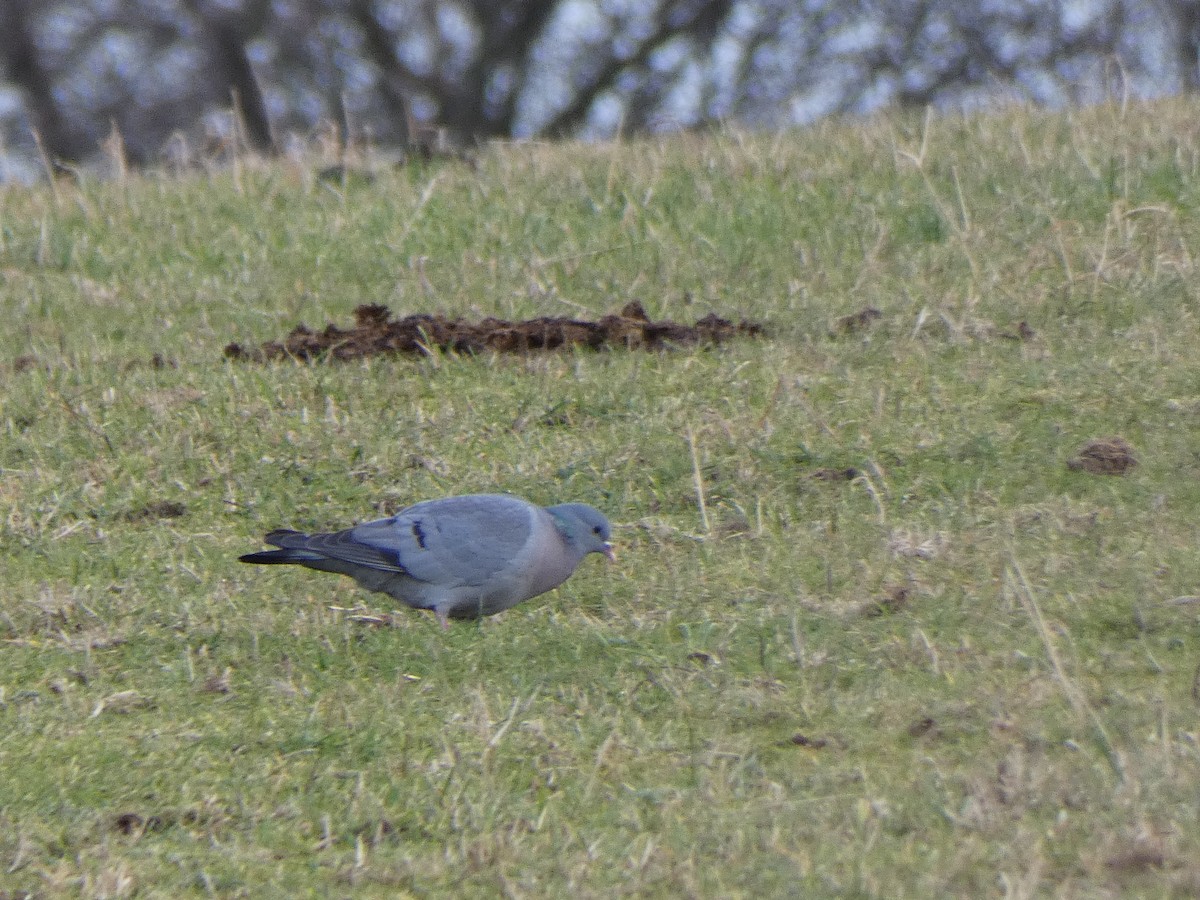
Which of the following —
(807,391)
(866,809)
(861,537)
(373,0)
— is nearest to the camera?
(866,809)

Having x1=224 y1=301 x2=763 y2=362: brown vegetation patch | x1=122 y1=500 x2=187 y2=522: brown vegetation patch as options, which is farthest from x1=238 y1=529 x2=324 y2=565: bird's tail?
x1=224 y1=301 x2=763 y2=362: brown vegetation patch

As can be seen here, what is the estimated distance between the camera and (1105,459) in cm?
584

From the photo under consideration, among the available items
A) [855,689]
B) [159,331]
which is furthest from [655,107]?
[855,689]

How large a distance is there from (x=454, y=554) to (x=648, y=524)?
0.99m

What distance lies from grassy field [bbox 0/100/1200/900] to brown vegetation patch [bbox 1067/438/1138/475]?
0.07m

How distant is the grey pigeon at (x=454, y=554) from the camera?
493 cm

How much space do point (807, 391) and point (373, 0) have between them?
46.8 feet

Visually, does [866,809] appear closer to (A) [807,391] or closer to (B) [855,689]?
(B) [855,689]

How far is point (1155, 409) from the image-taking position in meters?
6.23

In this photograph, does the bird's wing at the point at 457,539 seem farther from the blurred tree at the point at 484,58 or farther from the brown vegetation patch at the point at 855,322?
the blurred tree at the point at 484,58

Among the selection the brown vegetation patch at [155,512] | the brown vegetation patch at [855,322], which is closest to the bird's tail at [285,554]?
the brown vegetation patch at [155,512]

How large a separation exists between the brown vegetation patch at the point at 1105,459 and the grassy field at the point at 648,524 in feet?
0.23

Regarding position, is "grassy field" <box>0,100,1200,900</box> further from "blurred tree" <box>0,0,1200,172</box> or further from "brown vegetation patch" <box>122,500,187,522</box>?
"blurred tree" <box>0,0,1200,172</box>

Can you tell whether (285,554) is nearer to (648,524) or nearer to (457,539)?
(457,539)
